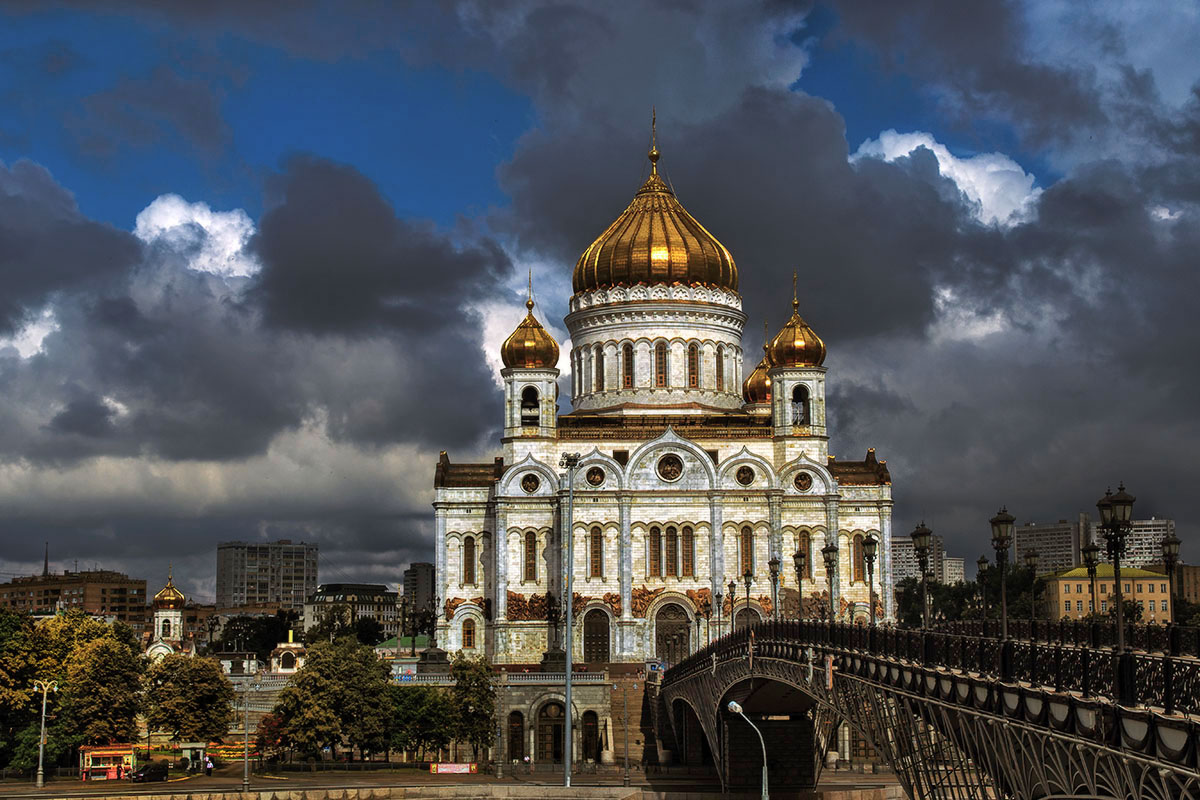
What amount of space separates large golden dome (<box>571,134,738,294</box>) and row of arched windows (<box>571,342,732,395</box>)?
3771mm

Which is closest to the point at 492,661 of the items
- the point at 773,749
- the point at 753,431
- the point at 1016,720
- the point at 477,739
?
the point at 477,739

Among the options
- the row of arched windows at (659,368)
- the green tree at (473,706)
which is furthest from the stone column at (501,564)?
the row of arched windows at (659,368)

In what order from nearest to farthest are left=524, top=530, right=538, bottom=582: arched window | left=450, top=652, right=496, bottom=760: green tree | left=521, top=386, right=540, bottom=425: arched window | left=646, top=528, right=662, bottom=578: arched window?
left=450, top=652, right=496, bottom=760: green tree
left=646, top=528, right=662, bottom=578: arched window
left=524, top=530, right=538, bottom=582: arched window
left=521, top=386, right=540, bottom=425: arched window

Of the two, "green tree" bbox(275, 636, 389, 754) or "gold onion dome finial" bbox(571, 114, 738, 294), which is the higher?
"gold onion dome finial" bbox(571, 114, 738, 294)

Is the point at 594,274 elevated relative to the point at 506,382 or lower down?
elevated

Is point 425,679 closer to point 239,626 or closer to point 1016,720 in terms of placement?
point 1016,720

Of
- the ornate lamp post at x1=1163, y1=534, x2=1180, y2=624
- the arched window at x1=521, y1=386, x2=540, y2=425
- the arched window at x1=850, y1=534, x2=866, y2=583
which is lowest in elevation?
the ornate lamp post at x1=1163, y1=534, x2=1180, y2=624

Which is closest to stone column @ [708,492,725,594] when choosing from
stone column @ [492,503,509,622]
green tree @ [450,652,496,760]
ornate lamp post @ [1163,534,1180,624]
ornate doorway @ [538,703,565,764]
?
stone column @ [492,503,509,622]

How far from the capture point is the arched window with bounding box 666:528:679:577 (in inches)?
3423

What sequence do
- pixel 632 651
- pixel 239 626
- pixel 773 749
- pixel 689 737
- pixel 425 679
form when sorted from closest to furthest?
pixel 773 749
pixel 689 737
pixel 425 679
pixel 632 651
pixel 239 626

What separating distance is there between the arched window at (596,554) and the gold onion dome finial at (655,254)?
618 inches

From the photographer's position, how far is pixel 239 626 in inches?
6713

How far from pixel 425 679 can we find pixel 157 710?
42.1 ft

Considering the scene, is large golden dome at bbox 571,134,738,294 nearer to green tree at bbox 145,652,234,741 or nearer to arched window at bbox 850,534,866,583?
arched window at bbox 850,534,866,583
